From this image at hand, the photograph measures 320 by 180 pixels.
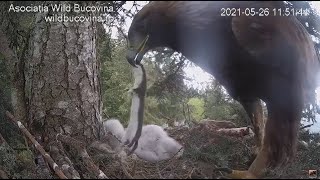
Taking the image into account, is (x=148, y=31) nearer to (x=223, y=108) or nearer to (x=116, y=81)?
(x=116, y=81)

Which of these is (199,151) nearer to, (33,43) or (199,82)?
(199,82)

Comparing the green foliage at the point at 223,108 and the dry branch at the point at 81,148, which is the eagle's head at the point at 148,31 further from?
the green foliage at the point at 223,108

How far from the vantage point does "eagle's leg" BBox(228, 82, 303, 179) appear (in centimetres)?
181

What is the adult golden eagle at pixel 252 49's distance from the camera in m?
1.72

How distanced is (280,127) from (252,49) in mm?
367

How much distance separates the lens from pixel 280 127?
72.1 inches

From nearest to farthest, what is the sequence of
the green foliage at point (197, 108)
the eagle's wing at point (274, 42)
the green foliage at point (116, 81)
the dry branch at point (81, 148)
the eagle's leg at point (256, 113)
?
the eagle's wing at point (274, 42) < the eagle's leg at point (256, 113) < the dry branch at point (81, 148) < the green foliage at point (116, 81) < the green foliage at point (197, 108)

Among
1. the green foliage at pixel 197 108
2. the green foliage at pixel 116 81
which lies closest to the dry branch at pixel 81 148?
the green foliage at pixel 116 81

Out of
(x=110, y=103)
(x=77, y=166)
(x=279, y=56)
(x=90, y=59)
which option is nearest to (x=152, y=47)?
(x=279, y=56)

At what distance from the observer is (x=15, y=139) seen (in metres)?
3.15

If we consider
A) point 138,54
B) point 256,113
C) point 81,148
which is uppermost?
point 138,54

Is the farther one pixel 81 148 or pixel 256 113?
pixel 81 148

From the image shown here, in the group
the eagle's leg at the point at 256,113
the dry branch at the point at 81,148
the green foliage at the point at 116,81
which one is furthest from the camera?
the green foliage at the point at 116,81

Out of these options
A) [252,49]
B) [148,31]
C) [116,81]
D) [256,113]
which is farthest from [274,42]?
[116,81]
